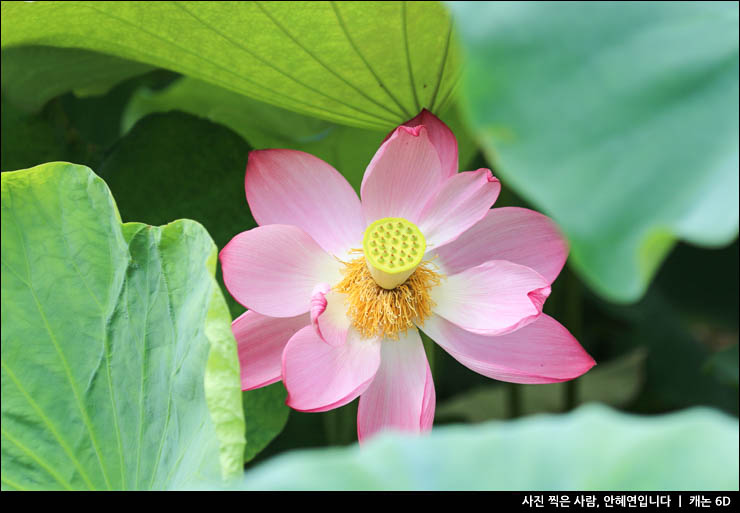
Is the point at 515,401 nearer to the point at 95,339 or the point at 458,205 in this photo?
the point at 458,205

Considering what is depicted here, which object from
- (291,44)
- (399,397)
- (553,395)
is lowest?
(553,395)

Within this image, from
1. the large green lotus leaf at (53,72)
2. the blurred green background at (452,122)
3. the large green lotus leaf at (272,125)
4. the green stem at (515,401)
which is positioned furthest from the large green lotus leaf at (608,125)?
the green stem at (515,401)

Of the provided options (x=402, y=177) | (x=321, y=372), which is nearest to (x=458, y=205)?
(x=402, y=177)

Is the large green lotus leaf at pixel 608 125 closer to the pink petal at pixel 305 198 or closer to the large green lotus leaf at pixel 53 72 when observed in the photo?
the pink petal at pixel 305 198

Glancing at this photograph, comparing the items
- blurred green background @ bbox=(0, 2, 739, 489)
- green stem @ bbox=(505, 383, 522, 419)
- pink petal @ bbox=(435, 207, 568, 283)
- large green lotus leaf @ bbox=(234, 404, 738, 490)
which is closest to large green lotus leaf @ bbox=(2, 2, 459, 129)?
blurred green background @ bbox=(0, 2, 739, 489)

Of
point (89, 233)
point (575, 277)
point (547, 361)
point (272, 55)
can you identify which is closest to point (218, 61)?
point (272, 55)

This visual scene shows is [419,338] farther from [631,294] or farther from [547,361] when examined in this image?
[631,294]
